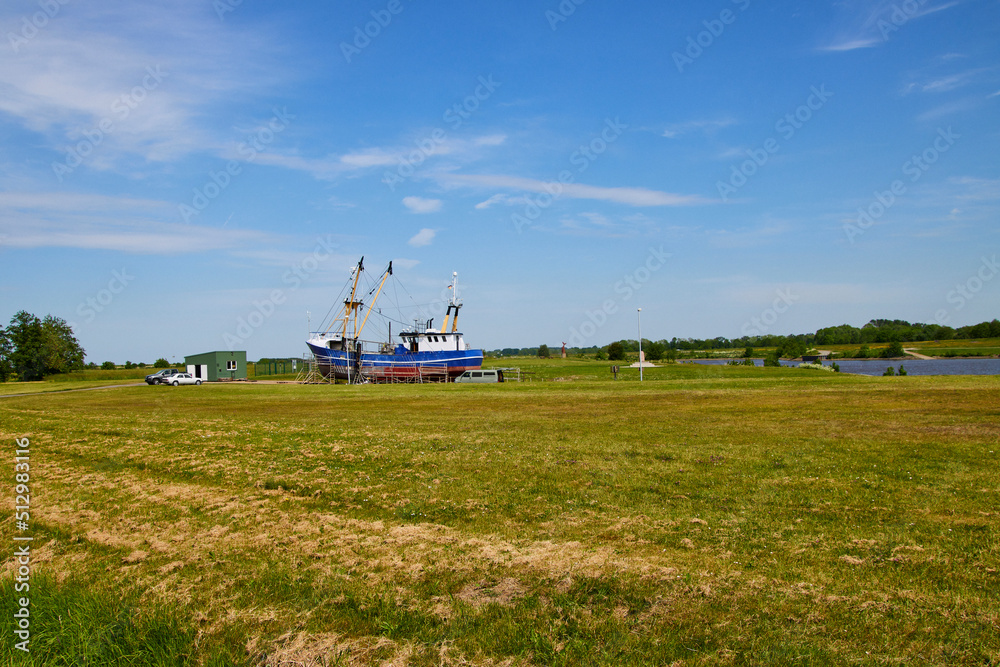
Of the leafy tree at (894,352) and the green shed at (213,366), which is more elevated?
the green shed at (213,366)

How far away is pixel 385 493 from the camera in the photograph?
39.2ft

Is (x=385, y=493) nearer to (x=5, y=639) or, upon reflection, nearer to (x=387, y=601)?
(x=387, y=601)

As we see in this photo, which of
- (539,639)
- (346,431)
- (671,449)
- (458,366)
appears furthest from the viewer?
(458,366)

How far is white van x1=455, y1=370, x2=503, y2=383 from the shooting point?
6303cm

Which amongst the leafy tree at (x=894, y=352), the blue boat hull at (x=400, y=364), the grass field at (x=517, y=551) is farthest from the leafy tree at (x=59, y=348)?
the leafy tree at (x=894, y=352)

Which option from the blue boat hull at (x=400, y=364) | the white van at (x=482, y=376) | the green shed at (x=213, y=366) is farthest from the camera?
the green shed at (x=213, y=366)

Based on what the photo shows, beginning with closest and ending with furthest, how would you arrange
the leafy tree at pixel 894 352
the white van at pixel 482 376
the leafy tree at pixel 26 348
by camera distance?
the white van at pixel 482 376
the leafy tree at pixel 26 348
the leafy tree at pixel 894 352

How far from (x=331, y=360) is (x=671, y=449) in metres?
63.8

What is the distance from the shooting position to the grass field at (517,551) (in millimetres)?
6027

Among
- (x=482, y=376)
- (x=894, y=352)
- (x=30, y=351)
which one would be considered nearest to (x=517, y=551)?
(x=482, y=376)

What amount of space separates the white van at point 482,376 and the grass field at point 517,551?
44566 mm

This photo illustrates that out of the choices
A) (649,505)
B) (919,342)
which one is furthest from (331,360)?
(919,342)

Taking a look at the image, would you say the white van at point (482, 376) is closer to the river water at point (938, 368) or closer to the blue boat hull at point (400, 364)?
the blue boat hull at point (400, 364)

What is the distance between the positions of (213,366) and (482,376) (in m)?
35.5
